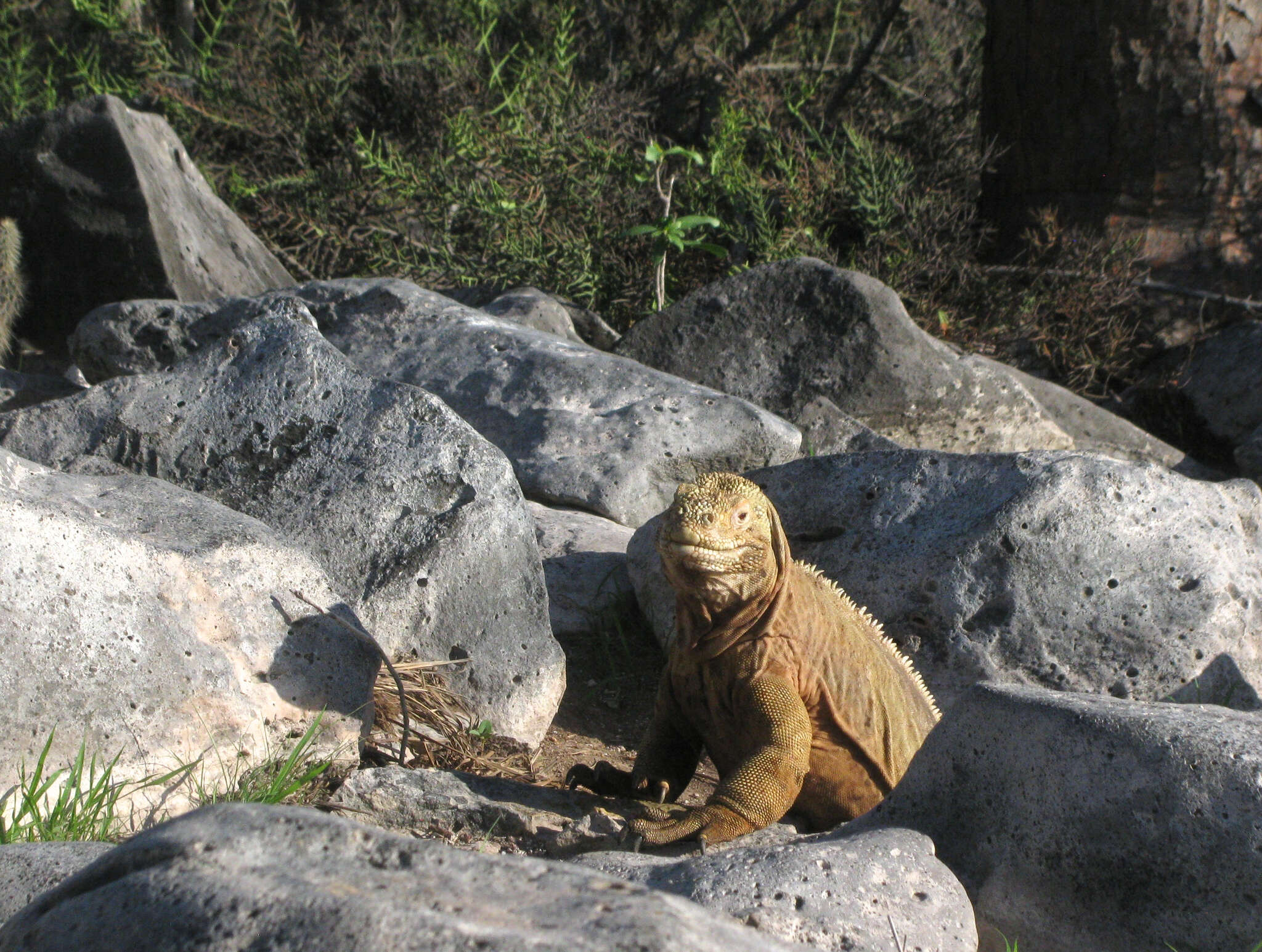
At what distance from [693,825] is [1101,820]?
0.92m

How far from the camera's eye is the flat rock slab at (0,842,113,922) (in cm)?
200

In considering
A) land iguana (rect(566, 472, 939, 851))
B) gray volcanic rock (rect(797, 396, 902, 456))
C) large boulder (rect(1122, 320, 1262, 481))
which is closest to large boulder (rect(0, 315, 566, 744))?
land iguana (rect(566, 472, 939, 851))

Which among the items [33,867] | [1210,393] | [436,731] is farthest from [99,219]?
[1210,393]

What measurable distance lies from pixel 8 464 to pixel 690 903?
224 cm

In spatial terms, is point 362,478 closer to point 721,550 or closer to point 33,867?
point 721,550

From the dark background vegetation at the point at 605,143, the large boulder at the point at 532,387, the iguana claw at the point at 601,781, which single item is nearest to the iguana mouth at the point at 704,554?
the iguana claw at the point at 601,781

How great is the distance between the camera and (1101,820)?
249cm

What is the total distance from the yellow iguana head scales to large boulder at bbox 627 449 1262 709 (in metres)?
1.06

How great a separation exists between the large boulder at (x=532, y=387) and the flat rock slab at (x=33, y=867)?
3.17 meters

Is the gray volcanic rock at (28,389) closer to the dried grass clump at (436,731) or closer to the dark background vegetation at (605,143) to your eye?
the dried grass clump at (436,731)

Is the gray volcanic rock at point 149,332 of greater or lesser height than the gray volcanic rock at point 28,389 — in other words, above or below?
above

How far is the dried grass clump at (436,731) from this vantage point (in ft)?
11.9

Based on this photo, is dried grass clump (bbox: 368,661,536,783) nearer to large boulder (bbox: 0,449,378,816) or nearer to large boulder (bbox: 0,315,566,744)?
large boulder (bbox: 0,315,566,744)

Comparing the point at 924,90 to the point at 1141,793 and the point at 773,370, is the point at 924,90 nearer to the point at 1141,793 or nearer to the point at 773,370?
the point at 773,370
